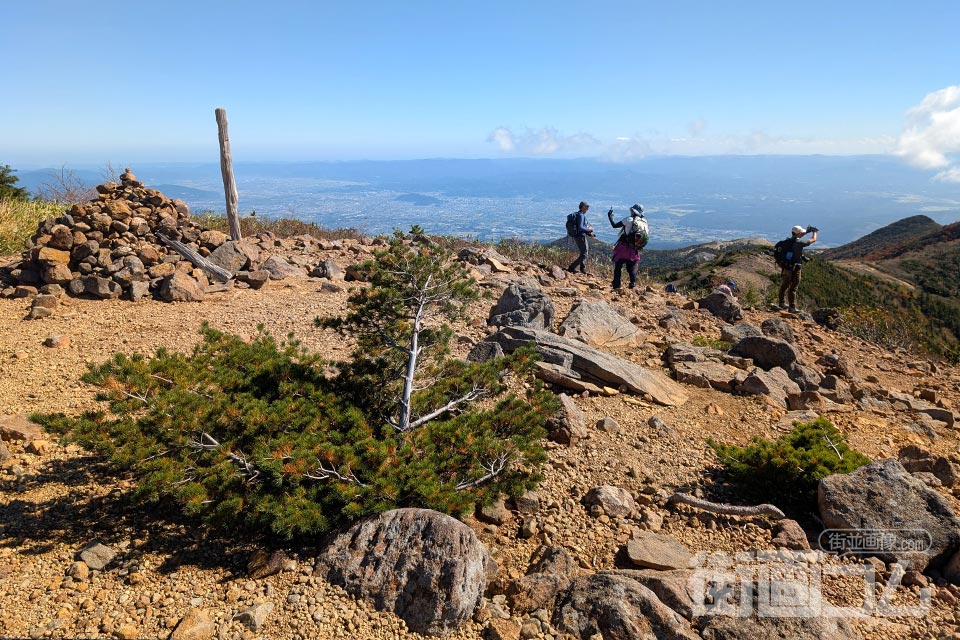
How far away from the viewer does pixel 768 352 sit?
7797mm

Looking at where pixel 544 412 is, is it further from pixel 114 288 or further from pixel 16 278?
pixel 16 278

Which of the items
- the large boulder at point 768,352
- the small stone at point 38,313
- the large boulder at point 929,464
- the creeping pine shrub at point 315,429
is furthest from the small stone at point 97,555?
the large boulder at point 768,352

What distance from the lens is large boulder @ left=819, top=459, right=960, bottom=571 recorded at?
3.69 meters

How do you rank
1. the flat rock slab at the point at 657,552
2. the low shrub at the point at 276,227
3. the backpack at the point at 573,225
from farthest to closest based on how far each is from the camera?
the low shrub at the point at 276,227 → the backpack at the point at 573,225 → the flat rock slab at the point at 657,552

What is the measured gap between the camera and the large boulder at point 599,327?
7.90 m

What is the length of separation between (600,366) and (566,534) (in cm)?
288

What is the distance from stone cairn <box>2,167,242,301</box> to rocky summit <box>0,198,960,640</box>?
724 millimetres

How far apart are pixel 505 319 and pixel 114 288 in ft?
21.3

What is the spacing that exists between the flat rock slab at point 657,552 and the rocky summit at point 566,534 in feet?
0.05

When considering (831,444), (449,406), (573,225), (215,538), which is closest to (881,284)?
(573,225)

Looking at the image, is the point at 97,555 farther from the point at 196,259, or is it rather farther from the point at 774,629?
the point at 196,259

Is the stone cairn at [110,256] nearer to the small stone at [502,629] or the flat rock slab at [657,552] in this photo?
the small stone at [502,629]

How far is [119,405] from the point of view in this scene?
312 cm

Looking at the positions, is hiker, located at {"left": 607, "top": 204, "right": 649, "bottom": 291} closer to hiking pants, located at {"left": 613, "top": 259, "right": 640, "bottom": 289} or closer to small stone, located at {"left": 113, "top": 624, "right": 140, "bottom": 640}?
hiking pants, located at {"left": 613, "top": 259, "right": 640, "bottom": 289}
